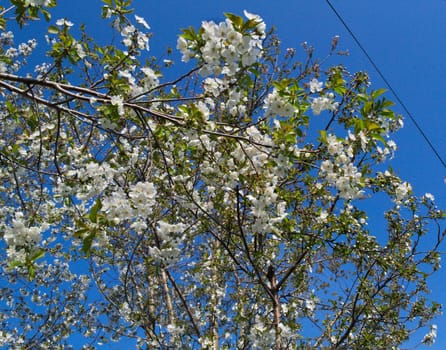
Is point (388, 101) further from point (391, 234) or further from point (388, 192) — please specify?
point (391, 234)

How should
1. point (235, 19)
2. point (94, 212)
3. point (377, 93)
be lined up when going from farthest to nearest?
point (377, 93)
point (235, 19)
point (94, 212)

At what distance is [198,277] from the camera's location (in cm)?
A: 541

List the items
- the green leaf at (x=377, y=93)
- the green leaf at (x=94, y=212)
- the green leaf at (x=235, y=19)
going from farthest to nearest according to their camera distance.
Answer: the green leaf at (x=377, y=93) < the green leaf at (x=235, y=19) < the green leaf at (x=94, y=212)

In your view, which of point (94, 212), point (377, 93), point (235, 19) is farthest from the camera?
point (377, 93)

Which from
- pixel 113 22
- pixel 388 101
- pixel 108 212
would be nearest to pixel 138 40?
pixel 113 22

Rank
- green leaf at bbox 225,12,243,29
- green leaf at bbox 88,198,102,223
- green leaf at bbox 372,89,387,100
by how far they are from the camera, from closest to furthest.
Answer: green leaf at bbox 88,198,102,223 → green leaf at bbox 225,12,243,29 → green leaf at bbox 372,89,387,100

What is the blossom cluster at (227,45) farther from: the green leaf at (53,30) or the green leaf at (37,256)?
the green leaf at (37,256)

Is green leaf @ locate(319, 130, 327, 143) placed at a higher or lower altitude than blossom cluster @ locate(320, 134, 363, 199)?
higher

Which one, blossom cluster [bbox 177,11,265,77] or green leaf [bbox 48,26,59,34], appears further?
green leaf [bbox 48,26,59,34]

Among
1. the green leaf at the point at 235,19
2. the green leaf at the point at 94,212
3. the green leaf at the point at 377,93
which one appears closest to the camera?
the green leaf at the point at 94,212

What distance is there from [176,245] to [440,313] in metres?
3.82

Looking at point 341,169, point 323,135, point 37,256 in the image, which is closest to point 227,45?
point 323,135

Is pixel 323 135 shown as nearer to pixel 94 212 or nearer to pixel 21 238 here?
pixel 94 212

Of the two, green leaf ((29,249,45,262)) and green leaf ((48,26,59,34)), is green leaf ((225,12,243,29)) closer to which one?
green leaf ((48,26,59,34))
